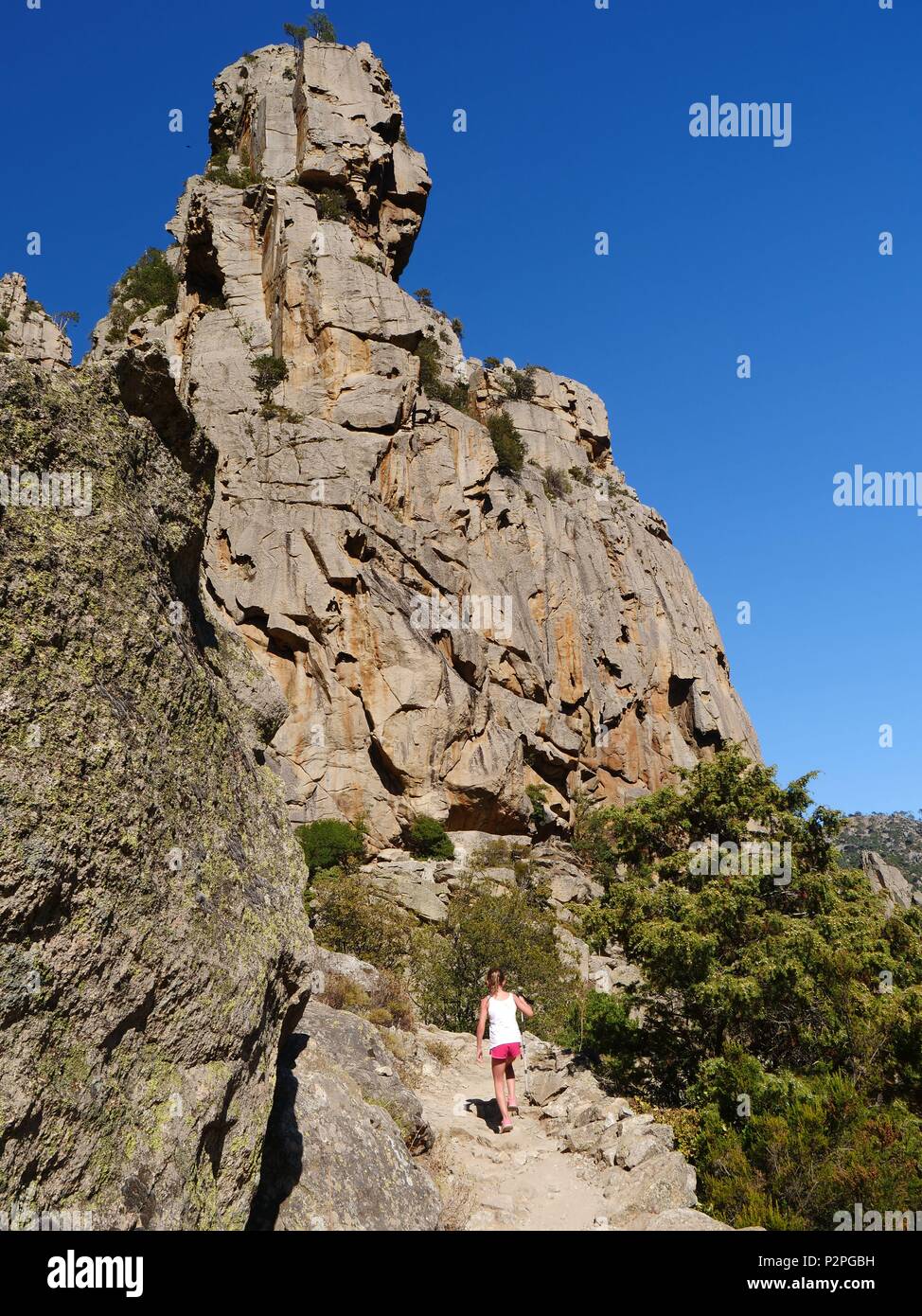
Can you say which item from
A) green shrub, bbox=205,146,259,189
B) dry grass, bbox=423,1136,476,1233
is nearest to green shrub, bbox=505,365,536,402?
green shrub, bbox=205,146,259,189

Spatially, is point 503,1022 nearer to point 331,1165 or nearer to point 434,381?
point 331,1165

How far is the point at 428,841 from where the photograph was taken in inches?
1398

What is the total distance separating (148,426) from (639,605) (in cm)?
5665

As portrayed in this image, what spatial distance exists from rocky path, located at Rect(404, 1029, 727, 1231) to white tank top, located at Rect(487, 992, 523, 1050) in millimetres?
1221

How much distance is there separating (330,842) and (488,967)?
1433 centimetres

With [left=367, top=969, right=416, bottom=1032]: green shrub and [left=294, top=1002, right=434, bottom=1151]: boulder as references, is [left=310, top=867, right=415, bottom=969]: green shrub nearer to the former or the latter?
[left=367, top=969, right=416, bottom=1032]: green shrub

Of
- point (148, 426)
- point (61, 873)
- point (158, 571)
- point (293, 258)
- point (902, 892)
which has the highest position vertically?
point (293, 258)

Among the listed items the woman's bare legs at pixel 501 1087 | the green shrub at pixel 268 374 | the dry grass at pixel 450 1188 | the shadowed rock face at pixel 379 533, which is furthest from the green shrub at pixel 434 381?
the dry grass at pixel 450 1188

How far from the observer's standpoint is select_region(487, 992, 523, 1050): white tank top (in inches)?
422
